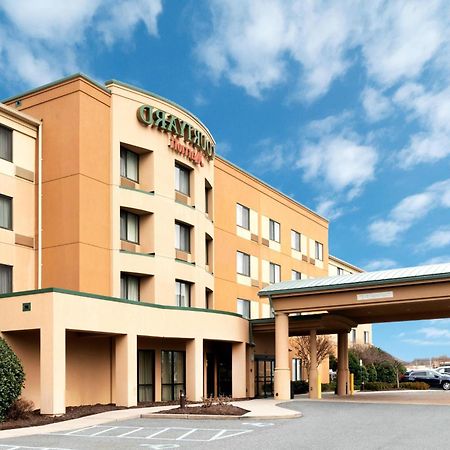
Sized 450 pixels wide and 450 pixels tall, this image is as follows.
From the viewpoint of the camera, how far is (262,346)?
3812 cm

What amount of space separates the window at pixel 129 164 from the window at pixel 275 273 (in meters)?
17.0

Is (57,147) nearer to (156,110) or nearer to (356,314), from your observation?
(156,110)

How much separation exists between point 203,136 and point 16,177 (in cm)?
1100

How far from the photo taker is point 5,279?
95.0 ft

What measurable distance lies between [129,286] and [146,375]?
4.22 metres

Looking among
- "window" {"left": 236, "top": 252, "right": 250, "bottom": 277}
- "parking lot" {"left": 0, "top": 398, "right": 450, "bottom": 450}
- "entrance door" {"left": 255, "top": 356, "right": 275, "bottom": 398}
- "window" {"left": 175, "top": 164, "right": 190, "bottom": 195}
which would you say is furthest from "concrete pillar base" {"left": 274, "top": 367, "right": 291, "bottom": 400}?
"window" {"left": 236, "top": 252, "right": 250, "bottom": 277}

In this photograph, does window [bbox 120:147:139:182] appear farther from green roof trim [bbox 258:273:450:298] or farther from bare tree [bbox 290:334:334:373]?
bare tree [bbox 290:334:334:373]

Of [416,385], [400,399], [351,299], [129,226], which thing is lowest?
[416,385]

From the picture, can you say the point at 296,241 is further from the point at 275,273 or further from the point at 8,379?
the point at 8,379

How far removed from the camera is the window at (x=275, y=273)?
47.9 metres

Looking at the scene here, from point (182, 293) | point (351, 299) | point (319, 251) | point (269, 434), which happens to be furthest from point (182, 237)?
point (319, 251)


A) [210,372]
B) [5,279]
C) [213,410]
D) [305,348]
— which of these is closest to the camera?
[213,410]

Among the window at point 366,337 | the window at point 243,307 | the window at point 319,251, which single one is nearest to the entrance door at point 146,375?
the window at point 243,307

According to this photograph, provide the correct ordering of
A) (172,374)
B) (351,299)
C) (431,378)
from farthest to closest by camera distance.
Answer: (431,378) → (172,374) → (351,299)
